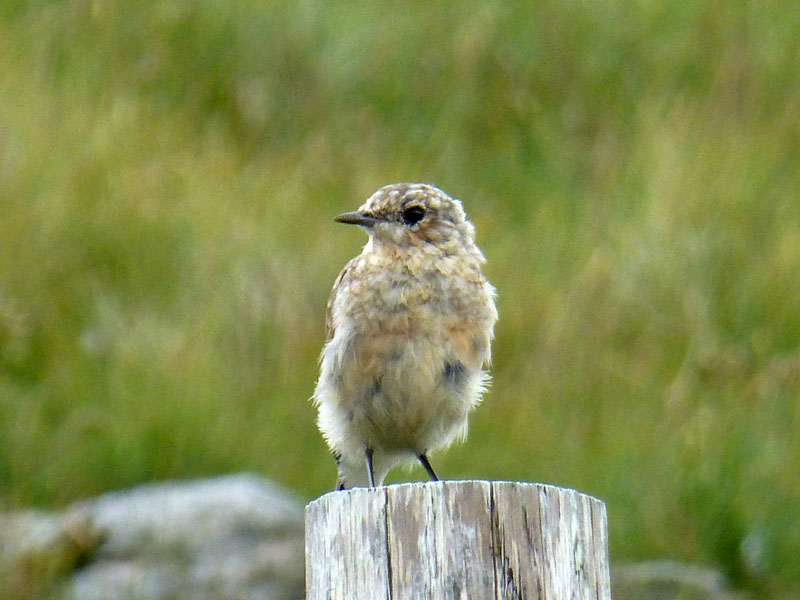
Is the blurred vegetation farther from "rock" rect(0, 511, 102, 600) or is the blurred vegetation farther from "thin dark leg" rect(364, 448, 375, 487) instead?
"thin dark leg" rect(364, 448, 375, 487)

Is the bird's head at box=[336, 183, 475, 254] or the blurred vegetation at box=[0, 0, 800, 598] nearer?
the bird's head at box=[336, 183, 475, 254]

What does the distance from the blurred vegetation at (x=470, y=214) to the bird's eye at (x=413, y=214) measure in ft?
8.67

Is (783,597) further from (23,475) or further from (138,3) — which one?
(138,3)

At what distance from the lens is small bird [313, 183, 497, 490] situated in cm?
601

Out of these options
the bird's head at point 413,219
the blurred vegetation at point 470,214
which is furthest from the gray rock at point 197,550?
the bird's head at point 413,219

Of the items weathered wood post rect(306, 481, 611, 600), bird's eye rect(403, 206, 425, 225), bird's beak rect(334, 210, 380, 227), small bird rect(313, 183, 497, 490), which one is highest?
bird's eye rect(403, 206, 425, 225)

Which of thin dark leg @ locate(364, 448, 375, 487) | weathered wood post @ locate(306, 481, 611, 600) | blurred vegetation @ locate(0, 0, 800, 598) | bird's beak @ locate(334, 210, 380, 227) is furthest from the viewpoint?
blurred vegetation @ locate(0, 0, 800, 598)

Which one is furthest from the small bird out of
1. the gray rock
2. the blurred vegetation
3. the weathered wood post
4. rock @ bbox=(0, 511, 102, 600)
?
the blurred vegetation

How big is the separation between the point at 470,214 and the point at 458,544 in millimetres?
7929

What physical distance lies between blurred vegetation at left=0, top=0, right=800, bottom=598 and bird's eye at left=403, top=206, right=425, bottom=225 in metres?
2.64

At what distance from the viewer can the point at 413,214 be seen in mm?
6613

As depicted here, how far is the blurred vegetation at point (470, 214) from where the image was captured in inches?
347

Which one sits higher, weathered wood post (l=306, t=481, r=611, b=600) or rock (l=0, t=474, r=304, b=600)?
rock (l=0, t=474, r=304, b=600)

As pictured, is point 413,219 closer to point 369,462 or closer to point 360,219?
point 360,219
